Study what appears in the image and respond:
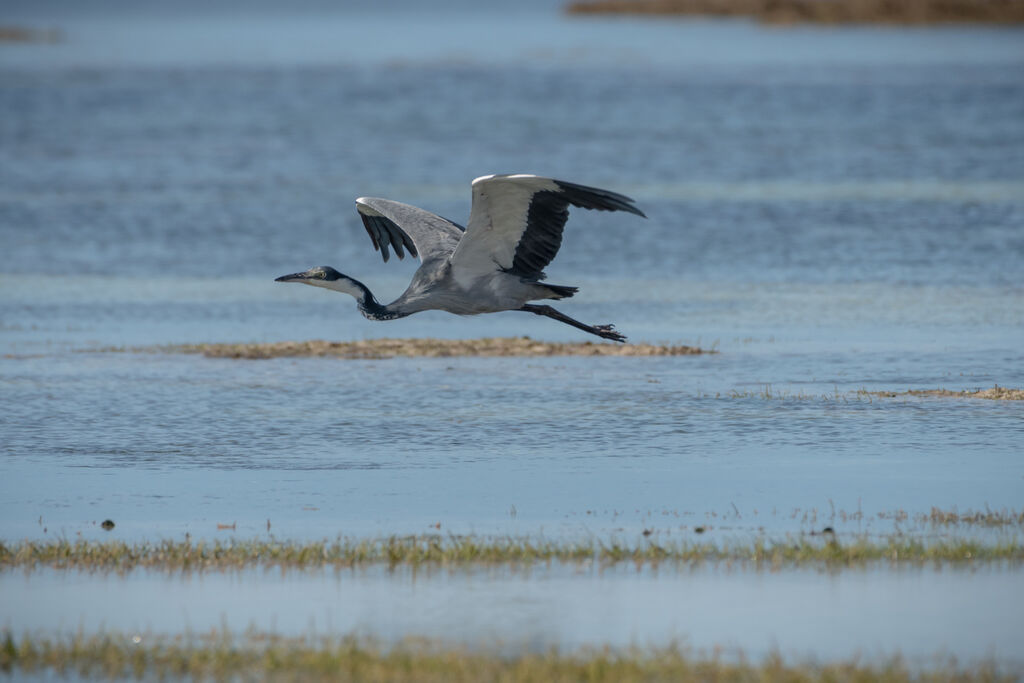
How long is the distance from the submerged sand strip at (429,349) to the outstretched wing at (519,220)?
8.82 feet

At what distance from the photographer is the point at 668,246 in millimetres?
22547

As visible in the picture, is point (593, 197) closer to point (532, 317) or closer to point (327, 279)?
point (327, 279)

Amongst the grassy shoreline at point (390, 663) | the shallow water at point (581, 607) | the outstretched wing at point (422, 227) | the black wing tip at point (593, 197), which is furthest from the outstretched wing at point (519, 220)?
the grassy shoreline at point (390, 663)

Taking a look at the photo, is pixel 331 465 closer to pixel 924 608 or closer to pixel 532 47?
pixel 924 608

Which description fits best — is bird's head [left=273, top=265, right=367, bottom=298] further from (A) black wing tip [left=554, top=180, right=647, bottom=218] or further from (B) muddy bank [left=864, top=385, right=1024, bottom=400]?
(B) muddy bank [left=864, top=385, right=1024, bottom=400]

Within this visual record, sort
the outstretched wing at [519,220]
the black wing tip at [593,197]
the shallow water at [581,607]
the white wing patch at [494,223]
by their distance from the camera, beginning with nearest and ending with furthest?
the shallow water at [581,607], the black wing tip at [593,197], the outstretched wing at [519,220], the white wing patch at [494,223]

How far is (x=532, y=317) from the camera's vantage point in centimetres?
1814

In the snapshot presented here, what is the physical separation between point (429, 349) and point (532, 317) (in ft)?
9.61

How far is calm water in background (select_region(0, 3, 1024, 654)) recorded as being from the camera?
395 inches

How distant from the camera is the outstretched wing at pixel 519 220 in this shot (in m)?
10.9

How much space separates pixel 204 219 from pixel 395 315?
13.9 m

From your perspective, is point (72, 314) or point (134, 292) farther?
point (134, 292)

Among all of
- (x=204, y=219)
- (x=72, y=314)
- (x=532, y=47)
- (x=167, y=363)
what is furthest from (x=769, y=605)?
(x=532, y=47)

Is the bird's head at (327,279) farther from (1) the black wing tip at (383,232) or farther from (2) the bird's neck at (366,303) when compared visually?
(1) the black wing tip at (383,232)
